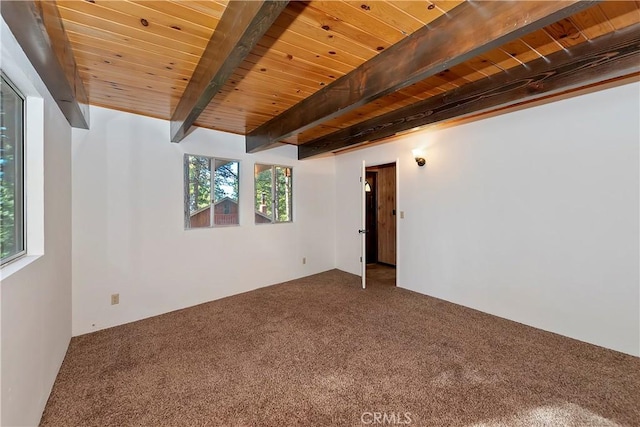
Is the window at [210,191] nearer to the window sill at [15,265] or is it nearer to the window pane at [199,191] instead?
the window pane at [199,191]

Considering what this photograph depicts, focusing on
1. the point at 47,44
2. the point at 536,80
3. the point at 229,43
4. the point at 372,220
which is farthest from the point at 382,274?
the point at 47,44

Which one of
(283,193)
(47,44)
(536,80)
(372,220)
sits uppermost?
(536,80)

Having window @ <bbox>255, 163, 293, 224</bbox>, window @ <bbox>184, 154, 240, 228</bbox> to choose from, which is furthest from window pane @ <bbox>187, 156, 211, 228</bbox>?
window @ <bbox>255, 163, 293, 224</bbox>

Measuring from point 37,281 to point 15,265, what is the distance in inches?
10.7

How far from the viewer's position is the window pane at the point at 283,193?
4.52 metres

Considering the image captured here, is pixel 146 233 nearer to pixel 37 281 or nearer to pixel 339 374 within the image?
pixel 37 281

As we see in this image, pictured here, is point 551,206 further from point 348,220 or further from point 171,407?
point 171,407

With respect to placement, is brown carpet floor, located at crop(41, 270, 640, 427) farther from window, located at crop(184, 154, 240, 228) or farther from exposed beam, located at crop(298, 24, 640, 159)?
exposed beam, located at crop(298, 24, 640, 159)

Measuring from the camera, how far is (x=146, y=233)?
10.3ft

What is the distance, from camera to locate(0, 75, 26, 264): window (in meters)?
1.46

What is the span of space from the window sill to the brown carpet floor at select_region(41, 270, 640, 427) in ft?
3.19

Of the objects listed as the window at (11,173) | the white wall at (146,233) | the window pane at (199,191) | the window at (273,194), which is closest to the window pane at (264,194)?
the window at (273,194)

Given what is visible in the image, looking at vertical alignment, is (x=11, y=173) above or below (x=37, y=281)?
above

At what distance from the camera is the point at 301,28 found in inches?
63.8
